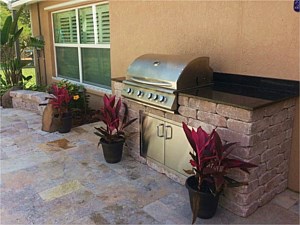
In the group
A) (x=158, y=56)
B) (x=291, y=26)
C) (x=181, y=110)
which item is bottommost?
(x=181, y=110)

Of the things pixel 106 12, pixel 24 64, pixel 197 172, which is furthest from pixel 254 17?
pixel 24 64

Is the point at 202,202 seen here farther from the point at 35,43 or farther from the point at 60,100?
the point at 35,43

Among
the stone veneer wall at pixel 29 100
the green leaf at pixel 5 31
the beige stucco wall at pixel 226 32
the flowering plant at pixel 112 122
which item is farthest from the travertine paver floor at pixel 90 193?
the green leaf at pixel 5 31

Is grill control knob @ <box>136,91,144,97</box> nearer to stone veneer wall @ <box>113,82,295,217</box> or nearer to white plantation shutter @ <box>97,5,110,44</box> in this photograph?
stone veneer wall @ <box>113,82,295,217</box>

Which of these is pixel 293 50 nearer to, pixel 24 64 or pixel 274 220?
pixel 274 220

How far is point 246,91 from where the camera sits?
311 centimetres

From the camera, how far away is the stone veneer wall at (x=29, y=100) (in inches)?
265

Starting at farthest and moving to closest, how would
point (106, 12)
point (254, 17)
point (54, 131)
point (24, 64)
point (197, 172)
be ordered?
point (24, 64)
point (106, 12)
point (54, 131)
point (254, 17)
point (197, 172)

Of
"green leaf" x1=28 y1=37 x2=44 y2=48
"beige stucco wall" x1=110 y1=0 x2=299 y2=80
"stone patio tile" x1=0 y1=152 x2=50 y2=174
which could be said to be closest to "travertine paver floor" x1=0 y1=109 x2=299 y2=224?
"stone patio tile" x1=0 y1=152 x2=50 y2=174

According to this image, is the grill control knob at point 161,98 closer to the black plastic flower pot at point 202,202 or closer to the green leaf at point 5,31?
the black plastic flower pot at point 202,202

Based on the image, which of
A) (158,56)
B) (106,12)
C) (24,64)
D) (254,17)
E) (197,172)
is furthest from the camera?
(24,64)

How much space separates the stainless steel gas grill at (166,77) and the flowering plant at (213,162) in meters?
0.69

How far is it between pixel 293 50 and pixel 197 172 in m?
1.58

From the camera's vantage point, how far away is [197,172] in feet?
8.70
